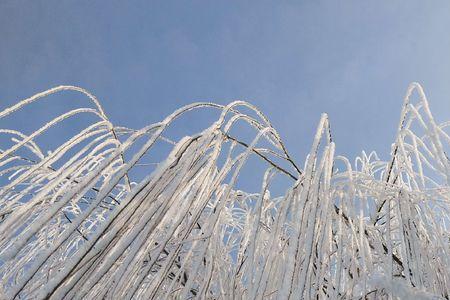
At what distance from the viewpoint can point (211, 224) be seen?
0.68m

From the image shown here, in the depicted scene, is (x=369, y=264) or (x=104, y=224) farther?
(x=369, y=264)

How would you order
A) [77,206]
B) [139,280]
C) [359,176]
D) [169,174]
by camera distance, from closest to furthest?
[139,280] < [169,174] < [359,176] < [77,206]

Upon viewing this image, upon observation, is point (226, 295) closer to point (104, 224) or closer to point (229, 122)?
point (229, 122)

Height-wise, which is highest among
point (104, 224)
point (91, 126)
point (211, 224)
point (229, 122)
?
point (229, 122)

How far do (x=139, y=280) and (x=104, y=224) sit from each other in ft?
0.34

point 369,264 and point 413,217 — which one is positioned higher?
point 413,217

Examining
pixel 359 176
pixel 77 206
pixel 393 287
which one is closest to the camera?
pixel 393 287

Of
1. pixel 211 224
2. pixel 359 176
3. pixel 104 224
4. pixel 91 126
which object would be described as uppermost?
pixel 359 176

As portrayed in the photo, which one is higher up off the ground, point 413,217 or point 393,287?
point 413,217

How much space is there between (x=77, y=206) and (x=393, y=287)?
128 centimetres

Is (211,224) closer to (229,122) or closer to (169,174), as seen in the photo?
(169,174)

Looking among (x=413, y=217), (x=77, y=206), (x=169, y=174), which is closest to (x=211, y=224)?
(x=169, y=174)

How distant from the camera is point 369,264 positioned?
785 millimetres

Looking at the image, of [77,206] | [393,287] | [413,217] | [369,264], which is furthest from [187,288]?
[77,206]
